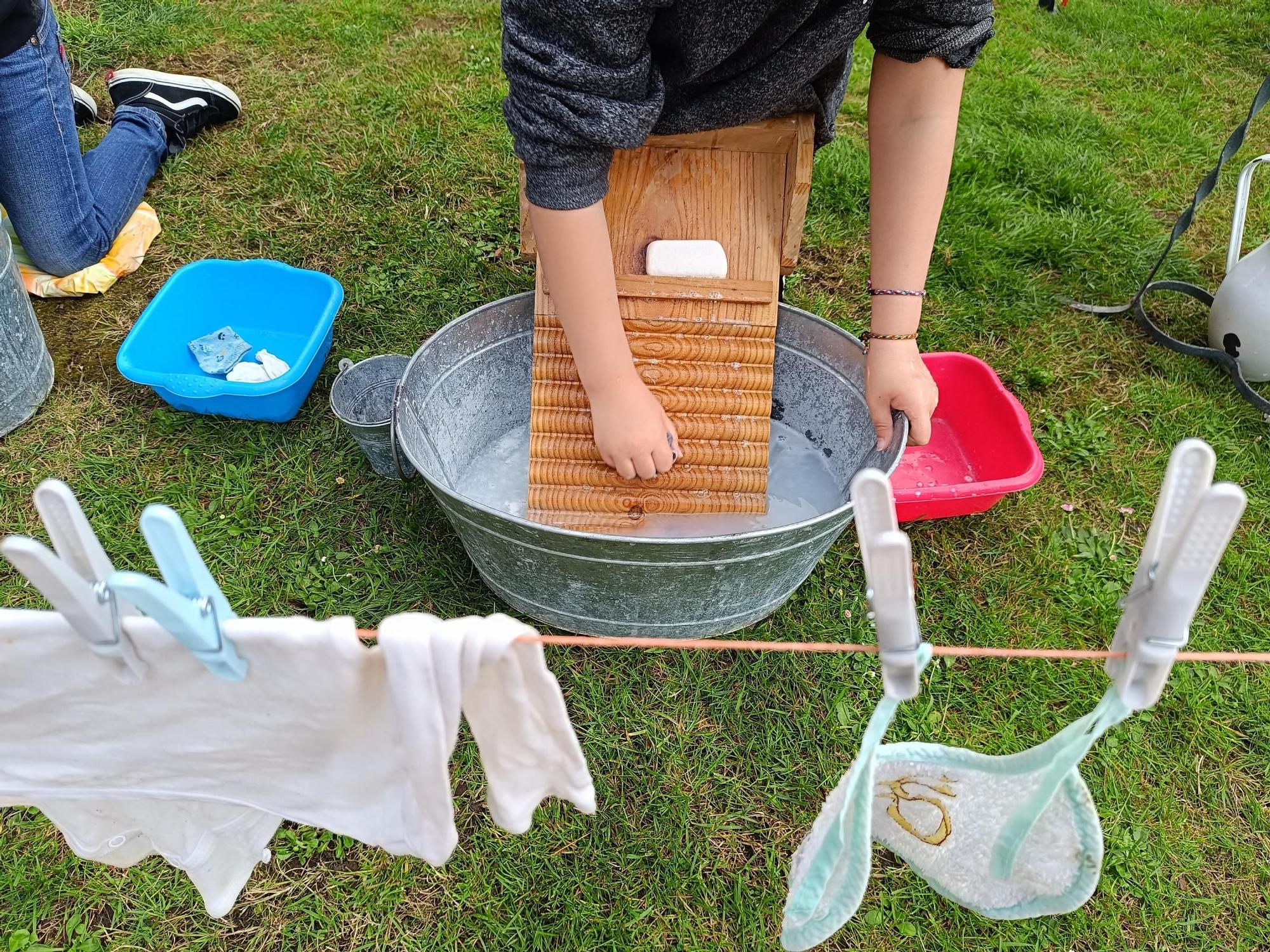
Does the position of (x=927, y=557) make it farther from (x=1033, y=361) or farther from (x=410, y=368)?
(x=410, y=368)

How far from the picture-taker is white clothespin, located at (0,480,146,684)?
68 cm

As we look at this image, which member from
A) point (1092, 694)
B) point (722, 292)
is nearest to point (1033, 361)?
point (1092, 694)

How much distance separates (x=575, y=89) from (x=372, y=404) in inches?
47.4

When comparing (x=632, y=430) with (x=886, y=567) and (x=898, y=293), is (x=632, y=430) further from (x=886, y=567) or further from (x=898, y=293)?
(x=886, y=567)

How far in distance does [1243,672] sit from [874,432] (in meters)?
1.08

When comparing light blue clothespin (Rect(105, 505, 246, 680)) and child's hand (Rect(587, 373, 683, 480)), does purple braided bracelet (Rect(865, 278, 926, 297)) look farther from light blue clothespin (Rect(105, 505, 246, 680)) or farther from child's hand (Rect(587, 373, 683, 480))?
light blue clothespin (Rect(105, 505, 246, 680))

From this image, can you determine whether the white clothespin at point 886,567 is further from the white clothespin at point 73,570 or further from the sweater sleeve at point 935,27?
the sweater sleeve at point 935,27

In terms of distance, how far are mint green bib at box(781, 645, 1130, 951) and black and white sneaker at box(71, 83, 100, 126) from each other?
3.44 m

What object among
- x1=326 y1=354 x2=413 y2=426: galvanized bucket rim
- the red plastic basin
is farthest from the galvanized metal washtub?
the red plastic basin

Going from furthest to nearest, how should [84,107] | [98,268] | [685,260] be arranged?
[84,107], [98,268], [685,260]

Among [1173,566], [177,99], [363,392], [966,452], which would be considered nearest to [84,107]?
[177,99]

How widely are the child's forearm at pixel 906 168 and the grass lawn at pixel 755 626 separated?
0.72 meters

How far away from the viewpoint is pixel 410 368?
160 centimetres

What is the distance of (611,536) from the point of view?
1.31 m
